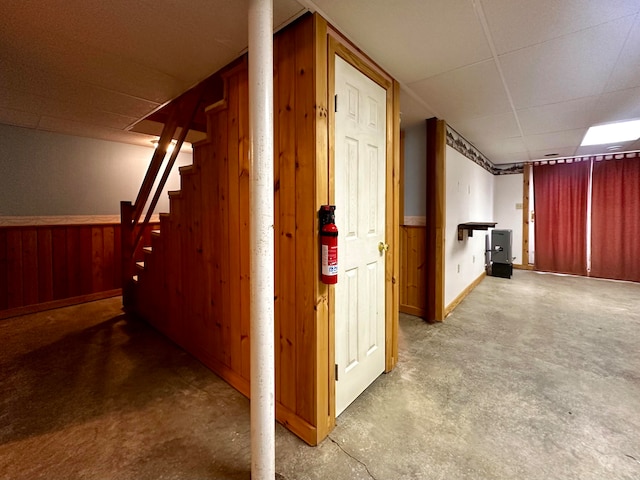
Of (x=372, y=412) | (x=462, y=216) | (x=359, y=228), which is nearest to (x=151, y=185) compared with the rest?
(x=359, y=228)

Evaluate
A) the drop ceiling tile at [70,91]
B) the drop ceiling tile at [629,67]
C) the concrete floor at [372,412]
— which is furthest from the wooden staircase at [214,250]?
the drop ceiling tile at [629,67]

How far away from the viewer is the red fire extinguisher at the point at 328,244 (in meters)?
1.47

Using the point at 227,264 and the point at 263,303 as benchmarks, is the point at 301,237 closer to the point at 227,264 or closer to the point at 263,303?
the point at 263,303

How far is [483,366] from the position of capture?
2311mm

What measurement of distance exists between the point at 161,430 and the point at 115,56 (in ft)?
7.64

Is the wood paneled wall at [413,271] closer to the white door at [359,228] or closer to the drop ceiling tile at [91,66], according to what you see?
the white door at [359,228]

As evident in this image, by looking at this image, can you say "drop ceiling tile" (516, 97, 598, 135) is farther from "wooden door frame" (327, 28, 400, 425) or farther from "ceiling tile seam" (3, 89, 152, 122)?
"ceiling tile seam" (3, 89, 152, 122)

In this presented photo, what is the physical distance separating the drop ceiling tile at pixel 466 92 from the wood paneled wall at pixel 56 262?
438cm

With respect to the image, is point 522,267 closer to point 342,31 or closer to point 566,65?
point 566,65

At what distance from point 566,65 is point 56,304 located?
567 centimetres

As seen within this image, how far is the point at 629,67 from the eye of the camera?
2055 millimetres

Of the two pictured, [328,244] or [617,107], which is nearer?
[328,244]

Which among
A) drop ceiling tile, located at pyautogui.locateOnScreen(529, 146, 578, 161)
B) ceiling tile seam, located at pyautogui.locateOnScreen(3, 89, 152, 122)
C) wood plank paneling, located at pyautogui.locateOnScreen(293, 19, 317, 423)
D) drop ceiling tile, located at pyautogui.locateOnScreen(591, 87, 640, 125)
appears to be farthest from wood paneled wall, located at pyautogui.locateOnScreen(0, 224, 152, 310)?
drop ceiling tile, located at pyautogui.locateOnScreen(529, 146, 578, 161)

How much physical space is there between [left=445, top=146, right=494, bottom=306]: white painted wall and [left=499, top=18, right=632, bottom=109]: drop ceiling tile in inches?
40.7
